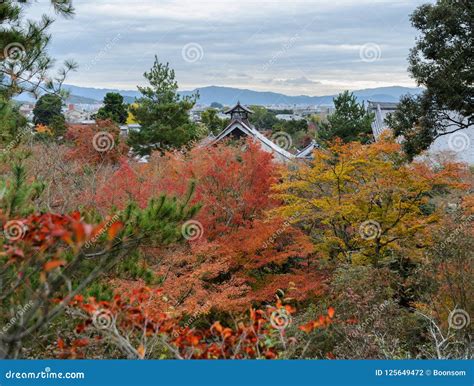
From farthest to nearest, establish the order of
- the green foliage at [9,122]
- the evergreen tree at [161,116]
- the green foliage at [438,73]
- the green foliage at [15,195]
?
the evergreen tree at [161,116] < the green foliage at [438,73] < the green foliage at [9,122] < the green foliage at [15,195]

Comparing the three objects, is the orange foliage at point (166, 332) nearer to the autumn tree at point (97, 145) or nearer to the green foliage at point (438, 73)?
the green foliage at point (438, 73)

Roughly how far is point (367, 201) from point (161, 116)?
58.7ft

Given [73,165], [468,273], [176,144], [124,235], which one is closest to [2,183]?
[124,235]

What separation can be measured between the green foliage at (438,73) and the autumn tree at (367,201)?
0.95 m

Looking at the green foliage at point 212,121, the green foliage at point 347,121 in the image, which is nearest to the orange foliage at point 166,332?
the green foliage at point 347,121

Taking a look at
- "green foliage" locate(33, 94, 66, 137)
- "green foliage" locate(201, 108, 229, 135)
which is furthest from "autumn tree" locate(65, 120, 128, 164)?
"green foliage" locate(201, 108, 229, 135)

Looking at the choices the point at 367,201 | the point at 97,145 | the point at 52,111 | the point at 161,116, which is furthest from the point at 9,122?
the point at 52,111

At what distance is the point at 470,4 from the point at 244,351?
10.5 m

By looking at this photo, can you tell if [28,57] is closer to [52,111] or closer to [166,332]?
[166,332]

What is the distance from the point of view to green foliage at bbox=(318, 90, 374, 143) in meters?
32.5

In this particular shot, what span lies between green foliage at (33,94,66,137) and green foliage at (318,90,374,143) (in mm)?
14551

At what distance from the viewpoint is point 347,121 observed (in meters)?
33.1

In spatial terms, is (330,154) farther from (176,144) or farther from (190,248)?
(176,144)

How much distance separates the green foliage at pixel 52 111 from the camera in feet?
33.7
